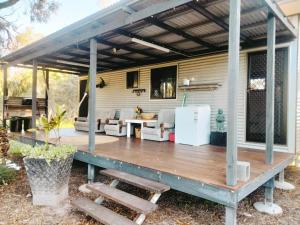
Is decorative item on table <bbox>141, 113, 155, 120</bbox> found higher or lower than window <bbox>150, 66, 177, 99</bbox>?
lower

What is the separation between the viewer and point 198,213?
3.37 m

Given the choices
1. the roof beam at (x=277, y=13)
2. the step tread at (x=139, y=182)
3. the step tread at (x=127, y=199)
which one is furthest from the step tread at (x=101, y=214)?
the roof beam at (x=277, y=13)

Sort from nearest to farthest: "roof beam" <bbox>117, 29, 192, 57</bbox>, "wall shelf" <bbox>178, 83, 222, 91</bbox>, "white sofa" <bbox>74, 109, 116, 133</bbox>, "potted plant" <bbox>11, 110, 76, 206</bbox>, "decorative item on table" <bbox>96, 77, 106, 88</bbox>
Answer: "potted plant" <bbox>11, 110, 76, 206</bbox> → "roof beam" <bbox>117, 29, 192, 57</bbox> → "wall shelf" <bbox>178, 83, 222, 91</bbox> → "white sofa" <bbox>74, 109, 116, 133</bbox> → "decorative item on table" <bbox>96, 77, 106, 88</bbox>

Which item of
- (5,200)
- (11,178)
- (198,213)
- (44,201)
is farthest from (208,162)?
(11,178)

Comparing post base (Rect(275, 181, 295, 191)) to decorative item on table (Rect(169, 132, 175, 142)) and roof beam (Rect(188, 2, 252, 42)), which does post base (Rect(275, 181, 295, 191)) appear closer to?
decorative item on table (Rect(169, 132, 175, 142))

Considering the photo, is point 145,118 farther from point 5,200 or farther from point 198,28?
point 5,200

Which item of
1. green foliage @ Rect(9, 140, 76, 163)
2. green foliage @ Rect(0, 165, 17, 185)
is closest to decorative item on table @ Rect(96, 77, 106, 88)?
green foliage @ Rect(0, 165, 17, 185)

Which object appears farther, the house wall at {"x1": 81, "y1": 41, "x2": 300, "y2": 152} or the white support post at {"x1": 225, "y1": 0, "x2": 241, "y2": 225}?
the house wall at {"x1": 81, "y1": 41, "x2": 300, "y2": 152}

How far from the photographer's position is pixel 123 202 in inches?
114

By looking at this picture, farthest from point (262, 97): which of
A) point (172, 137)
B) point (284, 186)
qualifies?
point (172, 137)

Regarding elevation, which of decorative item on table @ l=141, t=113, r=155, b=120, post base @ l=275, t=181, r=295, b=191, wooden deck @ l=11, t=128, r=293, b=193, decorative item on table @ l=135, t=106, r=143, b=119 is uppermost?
decorative item on table @ l=135, t=106, r=143, b=119

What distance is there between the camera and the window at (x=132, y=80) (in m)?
8.84

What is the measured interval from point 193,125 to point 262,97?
1.84 metres

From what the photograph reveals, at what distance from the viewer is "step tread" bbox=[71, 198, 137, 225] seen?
106 inches
